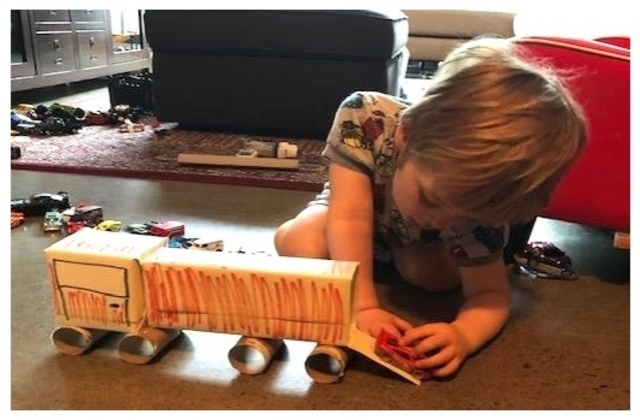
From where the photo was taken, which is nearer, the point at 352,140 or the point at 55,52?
the point at 352,140

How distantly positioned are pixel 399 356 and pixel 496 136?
0.24 metres

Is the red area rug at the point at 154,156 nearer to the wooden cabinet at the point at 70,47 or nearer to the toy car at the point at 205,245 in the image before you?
the toy car at the point at 205,245

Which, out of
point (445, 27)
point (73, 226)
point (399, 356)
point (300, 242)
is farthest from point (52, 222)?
point (445, 27)

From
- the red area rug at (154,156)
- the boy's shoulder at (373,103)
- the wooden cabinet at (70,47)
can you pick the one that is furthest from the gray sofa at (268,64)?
the boy's shoulder at (373,103)

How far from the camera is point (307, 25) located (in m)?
1.81

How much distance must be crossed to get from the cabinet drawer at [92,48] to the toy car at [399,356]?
8.48 feet

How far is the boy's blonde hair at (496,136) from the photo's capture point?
1.93 feet

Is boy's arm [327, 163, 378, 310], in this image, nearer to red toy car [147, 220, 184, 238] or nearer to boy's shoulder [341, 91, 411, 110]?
boy's shoulder [341, 91, 411, 110]

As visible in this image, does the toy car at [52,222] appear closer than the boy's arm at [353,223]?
No

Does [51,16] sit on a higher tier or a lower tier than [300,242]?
higher

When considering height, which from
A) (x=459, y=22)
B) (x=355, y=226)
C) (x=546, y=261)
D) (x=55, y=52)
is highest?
(x=459, y=22)

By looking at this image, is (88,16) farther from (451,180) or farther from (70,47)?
(451,180)

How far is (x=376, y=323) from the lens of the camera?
0.70m

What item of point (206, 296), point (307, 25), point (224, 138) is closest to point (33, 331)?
point (206, 296)
